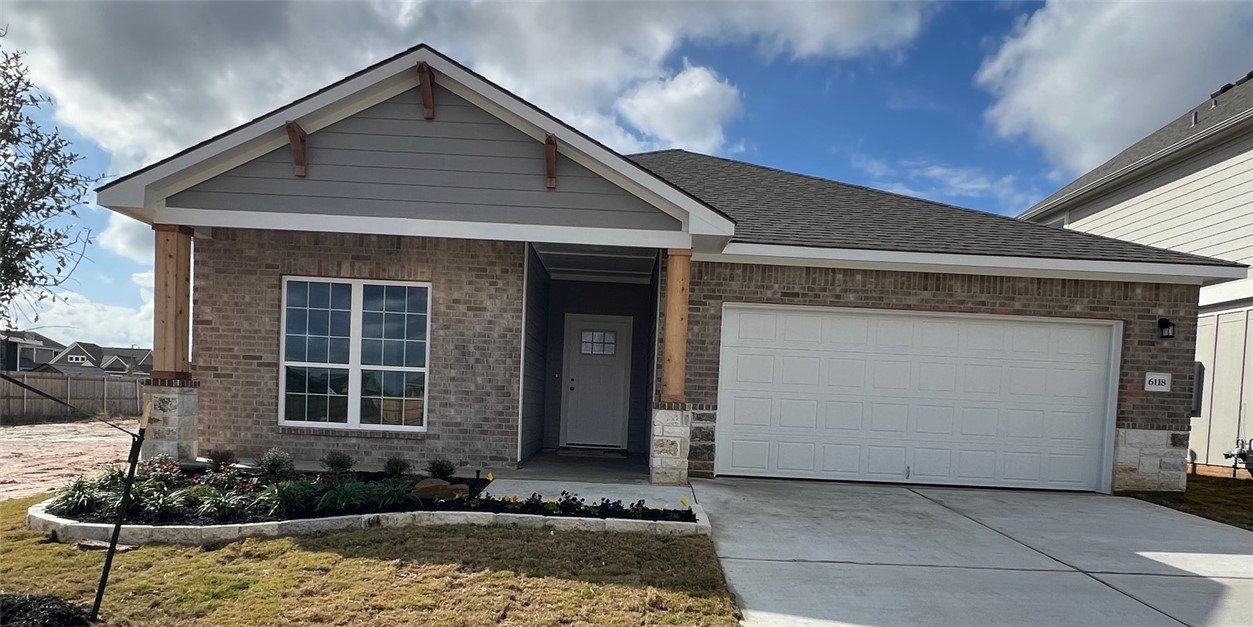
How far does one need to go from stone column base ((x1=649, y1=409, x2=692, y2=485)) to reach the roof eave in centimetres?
1018

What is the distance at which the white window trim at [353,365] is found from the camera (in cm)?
794

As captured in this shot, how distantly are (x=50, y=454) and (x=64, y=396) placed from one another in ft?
29.9

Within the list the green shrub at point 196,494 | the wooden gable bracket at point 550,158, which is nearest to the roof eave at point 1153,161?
the wooden gable bracket at point 550,158

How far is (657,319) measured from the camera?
8422mm

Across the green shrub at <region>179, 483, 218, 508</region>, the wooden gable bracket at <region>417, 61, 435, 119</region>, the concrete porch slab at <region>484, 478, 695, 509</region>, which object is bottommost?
the concrete porch slab at <region>484, 478, 695, 509</region>

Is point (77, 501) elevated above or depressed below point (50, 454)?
above

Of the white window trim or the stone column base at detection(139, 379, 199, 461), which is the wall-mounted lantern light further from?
the stone column base at detection(139, 379, 199, 461)

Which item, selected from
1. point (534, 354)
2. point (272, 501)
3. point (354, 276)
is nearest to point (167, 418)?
point (354, 276)

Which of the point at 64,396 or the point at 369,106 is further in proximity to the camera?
the point at 64,396

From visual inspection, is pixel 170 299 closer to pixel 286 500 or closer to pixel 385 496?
pixel 286 500

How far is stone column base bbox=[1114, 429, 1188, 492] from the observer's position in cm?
825

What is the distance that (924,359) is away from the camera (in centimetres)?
830

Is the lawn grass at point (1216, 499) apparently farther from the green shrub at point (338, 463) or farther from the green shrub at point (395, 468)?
the green shrub at point (338, 463)

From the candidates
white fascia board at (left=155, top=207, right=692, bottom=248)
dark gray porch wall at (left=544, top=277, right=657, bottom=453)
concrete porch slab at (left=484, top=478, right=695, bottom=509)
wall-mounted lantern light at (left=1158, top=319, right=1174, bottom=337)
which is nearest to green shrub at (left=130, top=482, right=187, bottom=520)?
concrete porch slab at (left=484, top=478, right=695, bottom=509)
